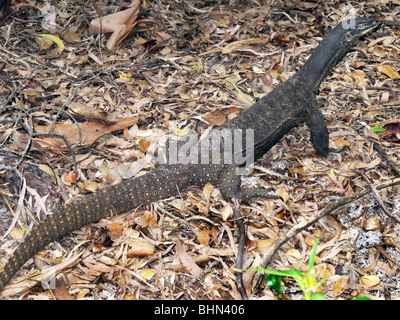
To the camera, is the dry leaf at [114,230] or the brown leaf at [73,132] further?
the brown leaf at [73,132]

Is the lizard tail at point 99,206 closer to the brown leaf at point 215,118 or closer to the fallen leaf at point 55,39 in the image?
the brown leaf at point 215,118

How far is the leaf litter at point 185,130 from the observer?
370 centimetres

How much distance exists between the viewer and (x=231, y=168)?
462cm

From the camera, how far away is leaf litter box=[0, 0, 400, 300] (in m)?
3.70

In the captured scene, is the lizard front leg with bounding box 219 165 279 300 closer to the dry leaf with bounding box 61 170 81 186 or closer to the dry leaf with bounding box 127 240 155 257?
the dry leaf with bounding box 127 240 155 257

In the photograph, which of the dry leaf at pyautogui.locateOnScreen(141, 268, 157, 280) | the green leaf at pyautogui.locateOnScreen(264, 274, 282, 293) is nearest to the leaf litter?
the dry leaf at pyautogui.locateOnScreen(141, 268, 157, 280)

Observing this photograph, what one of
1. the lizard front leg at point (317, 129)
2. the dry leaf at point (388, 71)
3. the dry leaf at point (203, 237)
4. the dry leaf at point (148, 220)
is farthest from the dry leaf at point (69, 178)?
the dry leaf at point (388, 71)

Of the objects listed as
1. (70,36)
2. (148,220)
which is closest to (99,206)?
(148,220)

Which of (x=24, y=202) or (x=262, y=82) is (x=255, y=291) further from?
(x=262, y=82)

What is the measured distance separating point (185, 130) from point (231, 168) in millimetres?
898

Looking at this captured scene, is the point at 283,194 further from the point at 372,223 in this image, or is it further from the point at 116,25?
the point at 116,25

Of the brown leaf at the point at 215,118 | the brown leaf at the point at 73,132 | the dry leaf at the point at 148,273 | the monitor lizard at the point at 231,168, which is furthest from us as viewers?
the brown leaf at the point at 215,118

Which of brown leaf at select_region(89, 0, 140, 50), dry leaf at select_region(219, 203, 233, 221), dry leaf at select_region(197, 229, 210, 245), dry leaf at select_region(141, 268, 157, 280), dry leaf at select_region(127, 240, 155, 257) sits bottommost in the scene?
dry leaf at select_region(141, 268, 157, 280)

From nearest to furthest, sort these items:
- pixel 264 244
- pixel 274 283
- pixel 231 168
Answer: pixel 274 283, pixel 264 244, pixel 231 168
